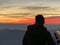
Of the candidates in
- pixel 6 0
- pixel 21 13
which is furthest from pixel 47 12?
pixel 6 0

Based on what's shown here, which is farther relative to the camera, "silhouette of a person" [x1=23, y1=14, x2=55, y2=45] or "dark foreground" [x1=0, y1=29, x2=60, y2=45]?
"dark foreground" [x1=0, y1=29, x2=60, y2=45]

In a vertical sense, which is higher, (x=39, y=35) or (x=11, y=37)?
(x=39, y=35)

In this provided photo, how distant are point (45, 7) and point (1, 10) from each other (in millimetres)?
2951

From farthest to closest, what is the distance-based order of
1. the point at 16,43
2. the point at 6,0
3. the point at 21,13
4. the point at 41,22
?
the point at 6,0
the point at 21,13
the point at 16,43
the point at 41,22

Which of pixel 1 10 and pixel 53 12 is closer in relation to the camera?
pixel 53 12

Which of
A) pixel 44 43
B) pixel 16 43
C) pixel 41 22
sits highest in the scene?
pixel 41 22

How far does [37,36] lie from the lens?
4.37 meters

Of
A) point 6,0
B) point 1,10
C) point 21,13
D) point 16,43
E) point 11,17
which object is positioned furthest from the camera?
point 6,0

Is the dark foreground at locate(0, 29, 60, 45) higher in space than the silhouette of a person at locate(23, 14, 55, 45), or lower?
lower

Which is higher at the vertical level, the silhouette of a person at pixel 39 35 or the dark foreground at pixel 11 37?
the silhouette of a person at pixel 39 35

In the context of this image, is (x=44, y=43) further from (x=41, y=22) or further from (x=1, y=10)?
(x=1, y=10)

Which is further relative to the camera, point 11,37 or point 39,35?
point 11,37

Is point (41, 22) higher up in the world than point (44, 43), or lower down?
higher up

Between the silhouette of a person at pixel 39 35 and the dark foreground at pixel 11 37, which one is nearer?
the silhouette of a person at pixel 39 35
